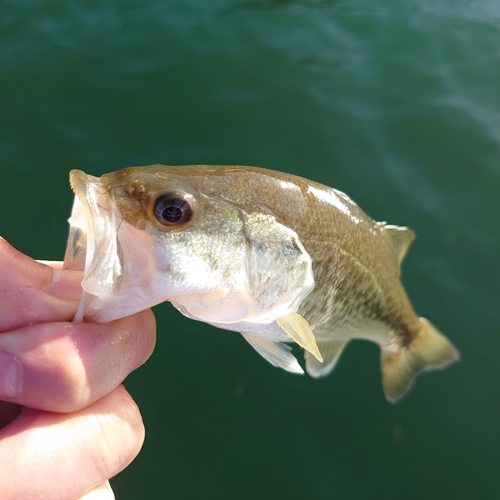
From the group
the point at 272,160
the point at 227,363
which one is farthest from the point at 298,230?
the point at 272,160

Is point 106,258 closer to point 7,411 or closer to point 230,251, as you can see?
point 230,251

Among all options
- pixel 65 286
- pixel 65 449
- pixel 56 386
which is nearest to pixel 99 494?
pixel 65 449

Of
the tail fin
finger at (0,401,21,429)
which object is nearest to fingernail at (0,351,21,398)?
finger at (0,401,21,429)

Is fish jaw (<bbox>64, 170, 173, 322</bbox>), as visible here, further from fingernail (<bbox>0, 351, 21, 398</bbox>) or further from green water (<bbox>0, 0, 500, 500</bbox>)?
green water (<bbox>0, 0, 500, 500</bbox>)

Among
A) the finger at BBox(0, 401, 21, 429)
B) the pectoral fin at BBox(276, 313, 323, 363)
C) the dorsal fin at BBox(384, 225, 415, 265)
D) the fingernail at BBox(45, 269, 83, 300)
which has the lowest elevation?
the finger at BBox(0, 401, 21, 429)

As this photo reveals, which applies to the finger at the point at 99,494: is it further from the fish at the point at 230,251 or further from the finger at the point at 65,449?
the fish at the point at 230,251

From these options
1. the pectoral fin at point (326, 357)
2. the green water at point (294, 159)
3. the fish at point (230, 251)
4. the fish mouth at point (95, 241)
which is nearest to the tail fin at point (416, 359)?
the pectoral fin at point (326, 357)
